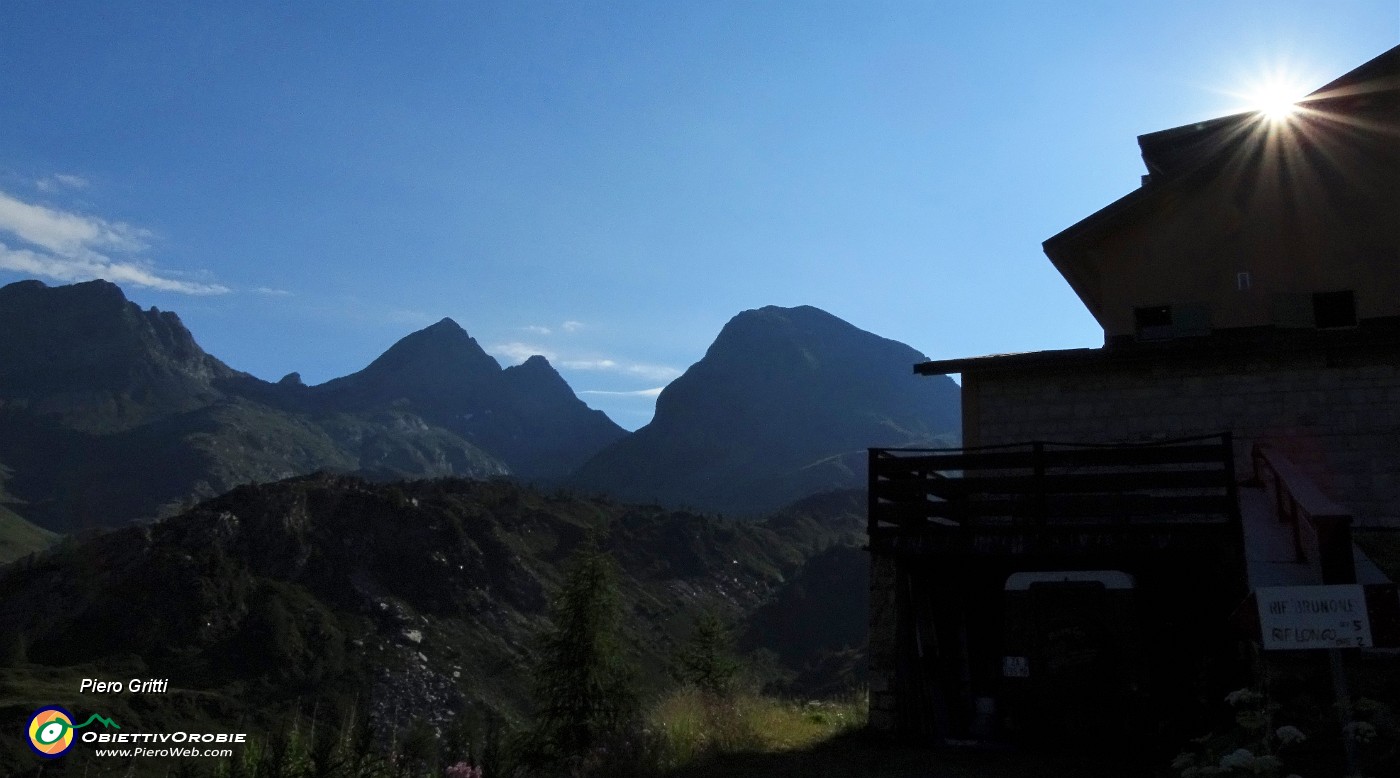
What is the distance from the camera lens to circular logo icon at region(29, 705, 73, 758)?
12273mm

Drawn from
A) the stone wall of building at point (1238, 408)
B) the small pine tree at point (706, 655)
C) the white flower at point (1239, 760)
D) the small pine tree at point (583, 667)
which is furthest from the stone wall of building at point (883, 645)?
the small pine tree at point (706, 655)

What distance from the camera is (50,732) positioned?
489 inches

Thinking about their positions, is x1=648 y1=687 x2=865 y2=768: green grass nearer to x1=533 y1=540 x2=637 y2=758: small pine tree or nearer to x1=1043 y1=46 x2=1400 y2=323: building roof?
x1=533 y1=540 x2=637 y2=758: small pine tree

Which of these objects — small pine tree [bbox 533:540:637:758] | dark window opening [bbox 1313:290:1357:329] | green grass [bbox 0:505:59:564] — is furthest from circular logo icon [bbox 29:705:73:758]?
green grass [bbox 0:505:59:564]

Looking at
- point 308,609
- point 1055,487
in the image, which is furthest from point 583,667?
point 308,609

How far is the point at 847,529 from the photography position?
139 m

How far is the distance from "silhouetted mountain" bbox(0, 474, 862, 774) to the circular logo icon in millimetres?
22385

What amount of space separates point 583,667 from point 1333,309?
15185 millimetres

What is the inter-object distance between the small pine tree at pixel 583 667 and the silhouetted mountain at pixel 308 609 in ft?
45.8

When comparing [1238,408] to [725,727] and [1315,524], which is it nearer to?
[1315,524]

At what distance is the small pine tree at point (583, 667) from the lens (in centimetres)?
1967

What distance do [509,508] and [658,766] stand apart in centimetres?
8549

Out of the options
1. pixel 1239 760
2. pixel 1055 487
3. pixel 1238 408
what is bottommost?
pixel 1239 760

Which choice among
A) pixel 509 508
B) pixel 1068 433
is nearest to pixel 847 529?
pixel 509 508
